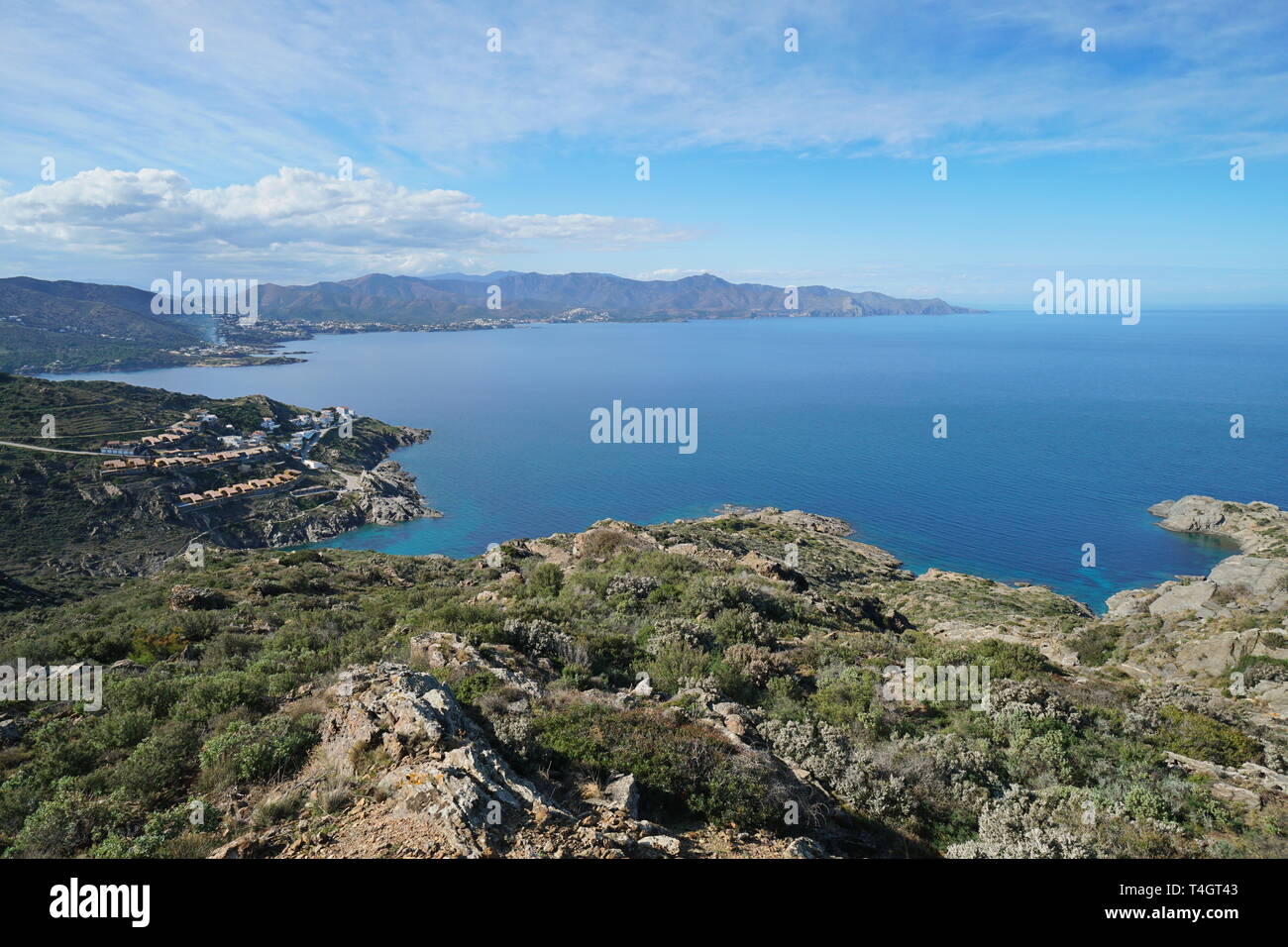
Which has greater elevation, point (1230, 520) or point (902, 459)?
point (902, 459)

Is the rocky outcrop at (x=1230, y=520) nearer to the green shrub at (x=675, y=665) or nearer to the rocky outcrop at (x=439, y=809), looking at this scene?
the green shrub at (x=675, y=665)

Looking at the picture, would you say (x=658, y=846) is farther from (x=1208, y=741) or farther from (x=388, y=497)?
(x=388, y=497)

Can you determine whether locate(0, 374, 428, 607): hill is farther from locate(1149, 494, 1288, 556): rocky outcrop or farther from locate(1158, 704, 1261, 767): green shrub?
locate(1149, 494, 1288, 556): rocky outcrop

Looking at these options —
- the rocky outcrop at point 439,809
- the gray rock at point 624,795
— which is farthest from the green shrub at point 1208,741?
the gray rock at point 624,795

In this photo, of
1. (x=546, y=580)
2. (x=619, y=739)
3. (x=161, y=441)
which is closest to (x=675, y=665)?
(x=619, y=739)

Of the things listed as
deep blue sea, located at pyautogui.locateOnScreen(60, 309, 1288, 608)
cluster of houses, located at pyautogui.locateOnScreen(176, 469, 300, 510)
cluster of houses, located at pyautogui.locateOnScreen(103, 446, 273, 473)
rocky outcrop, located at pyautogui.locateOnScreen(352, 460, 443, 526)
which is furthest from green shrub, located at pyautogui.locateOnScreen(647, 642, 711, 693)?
cluster of houses, located at pyautogui.locateOnScreen(103, 446, 273, 473)

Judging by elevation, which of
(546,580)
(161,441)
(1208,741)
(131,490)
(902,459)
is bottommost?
(131,490)
